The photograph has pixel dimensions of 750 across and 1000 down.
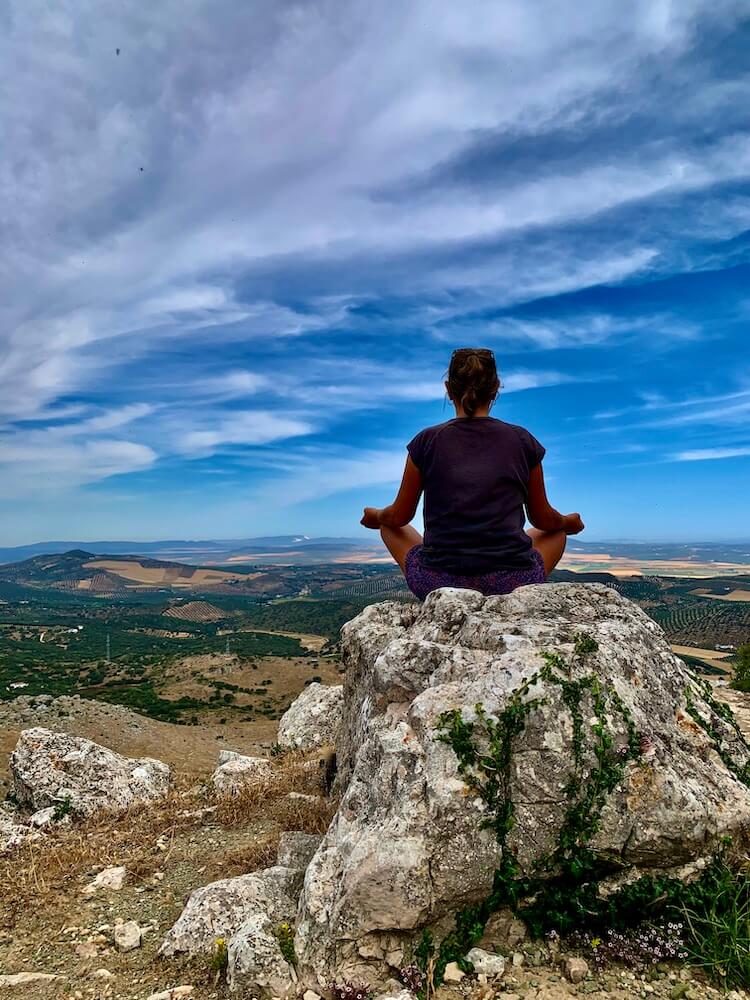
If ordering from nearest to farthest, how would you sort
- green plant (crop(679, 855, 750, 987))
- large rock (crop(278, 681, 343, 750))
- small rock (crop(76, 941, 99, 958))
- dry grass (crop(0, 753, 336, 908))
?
green plant (crop(679, 855, 750, 987)) → small rock (crop(76, 941, 99, 958)) → dry grass (crop(0, 753, 336, 908)) → large rock (crop(278, 681, 343, 750))

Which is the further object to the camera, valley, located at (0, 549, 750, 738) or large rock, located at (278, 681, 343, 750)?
valley, located at (0, 549, 750, 738)

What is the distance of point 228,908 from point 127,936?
3.15ft

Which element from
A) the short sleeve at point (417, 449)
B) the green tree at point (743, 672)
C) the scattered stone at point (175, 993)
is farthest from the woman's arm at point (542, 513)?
the green tree at point (743, 672)

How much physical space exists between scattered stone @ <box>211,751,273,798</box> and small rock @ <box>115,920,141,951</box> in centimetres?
381

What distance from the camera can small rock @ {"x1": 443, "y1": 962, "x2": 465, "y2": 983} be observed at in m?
3.94

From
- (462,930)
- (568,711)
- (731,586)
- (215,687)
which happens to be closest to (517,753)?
(568,711)

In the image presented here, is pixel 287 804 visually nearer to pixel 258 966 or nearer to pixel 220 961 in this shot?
pixel 220 961

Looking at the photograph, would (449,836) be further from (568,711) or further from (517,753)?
(568,711)

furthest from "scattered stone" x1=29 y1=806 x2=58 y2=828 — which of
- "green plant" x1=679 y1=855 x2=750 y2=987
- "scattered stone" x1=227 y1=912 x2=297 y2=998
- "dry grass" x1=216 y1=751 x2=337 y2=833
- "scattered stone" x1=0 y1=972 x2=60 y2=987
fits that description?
"green plant" x1=679 y1=855 x2=750 y2=987

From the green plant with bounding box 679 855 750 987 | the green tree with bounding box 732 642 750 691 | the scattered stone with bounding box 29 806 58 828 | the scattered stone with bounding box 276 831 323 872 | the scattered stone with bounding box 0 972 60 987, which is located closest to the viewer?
the green plant with bounding box 679 855 750 987

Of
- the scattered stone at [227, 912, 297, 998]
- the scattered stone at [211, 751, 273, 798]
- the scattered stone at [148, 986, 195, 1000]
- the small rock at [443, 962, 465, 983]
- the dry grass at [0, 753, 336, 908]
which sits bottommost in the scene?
the scattered stone at [211, 751, 273, 798]

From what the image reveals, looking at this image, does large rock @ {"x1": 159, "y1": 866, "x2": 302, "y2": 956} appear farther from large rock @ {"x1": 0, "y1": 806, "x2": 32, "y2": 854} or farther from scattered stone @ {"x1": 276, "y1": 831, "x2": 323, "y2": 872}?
large rock @ {"x1": 0, "y1": 806, "x2": 32, "y2": 854}

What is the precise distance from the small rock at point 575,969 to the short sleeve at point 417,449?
14.4 ft

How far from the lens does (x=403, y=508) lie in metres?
6.99
